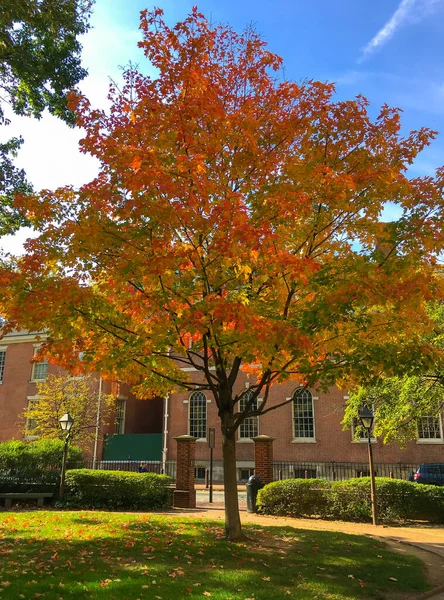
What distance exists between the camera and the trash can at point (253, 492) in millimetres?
16531

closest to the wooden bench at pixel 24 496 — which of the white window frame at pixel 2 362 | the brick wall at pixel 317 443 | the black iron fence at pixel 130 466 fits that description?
the black iron fence at pixel 130 466

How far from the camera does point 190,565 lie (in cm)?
743

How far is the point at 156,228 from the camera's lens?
746 centimetres

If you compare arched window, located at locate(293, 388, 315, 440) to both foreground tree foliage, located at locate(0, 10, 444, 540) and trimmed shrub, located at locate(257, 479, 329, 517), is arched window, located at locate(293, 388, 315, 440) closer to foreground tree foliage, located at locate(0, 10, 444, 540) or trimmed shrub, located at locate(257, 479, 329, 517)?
trimmed shrub, located at locate(257, 479, 329, 517)

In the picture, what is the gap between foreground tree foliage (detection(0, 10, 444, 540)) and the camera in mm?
7355

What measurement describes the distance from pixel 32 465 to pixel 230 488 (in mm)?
13342

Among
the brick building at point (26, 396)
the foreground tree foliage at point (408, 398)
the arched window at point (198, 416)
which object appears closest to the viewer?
the foreground tree foliage at point (408, 398)

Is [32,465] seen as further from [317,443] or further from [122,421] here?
Result: [317,443]

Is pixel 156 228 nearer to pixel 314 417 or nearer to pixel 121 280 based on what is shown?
pixel 121 280

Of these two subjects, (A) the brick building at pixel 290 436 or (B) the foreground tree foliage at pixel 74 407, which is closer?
(A) the brick building at pixel 290 436

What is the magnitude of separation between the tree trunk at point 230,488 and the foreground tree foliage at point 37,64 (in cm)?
844

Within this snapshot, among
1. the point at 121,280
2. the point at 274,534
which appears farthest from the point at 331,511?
the point at 121,280

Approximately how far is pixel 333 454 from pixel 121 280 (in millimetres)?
23214

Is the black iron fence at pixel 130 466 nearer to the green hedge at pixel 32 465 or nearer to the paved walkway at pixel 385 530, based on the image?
the green hedge at pixel 32 465
